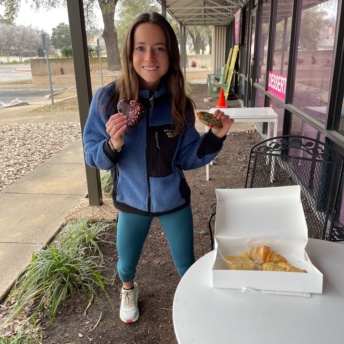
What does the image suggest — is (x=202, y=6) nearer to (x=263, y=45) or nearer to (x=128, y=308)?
(x=263, y=45)

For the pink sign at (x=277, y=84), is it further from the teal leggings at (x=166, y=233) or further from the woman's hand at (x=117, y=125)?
the woman's hand at (x=117, y=125)

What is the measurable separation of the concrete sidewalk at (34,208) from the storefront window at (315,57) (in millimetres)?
2754

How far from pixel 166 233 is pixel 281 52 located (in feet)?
13.7

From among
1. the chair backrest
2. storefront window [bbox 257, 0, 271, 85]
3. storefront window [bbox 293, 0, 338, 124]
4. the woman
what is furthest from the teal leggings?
storefront window [bbox 257, 0, 271, 85]

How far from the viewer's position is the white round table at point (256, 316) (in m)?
0.98

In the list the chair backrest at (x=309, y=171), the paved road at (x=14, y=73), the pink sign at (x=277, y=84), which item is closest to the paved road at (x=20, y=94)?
the paved road at (x=14, y=73)

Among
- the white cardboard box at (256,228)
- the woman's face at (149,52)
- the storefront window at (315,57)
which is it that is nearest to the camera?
the white cardboard box at (256,228)

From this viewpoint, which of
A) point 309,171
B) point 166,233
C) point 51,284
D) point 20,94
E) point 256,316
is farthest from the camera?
point 20,94

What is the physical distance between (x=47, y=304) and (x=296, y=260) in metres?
1.75

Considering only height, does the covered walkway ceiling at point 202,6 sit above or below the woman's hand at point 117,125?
above

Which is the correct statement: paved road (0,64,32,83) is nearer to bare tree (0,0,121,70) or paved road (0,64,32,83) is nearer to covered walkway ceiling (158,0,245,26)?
bare tree (0,0,121,70)

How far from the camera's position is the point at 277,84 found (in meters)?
5.15

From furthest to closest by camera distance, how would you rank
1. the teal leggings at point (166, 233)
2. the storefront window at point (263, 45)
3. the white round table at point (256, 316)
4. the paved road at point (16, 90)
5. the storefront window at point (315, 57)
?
the paved road at point (16, 90) → the storefront window at point (263, 45) → the storefront window at point (315, 57) → the teal leggings at point (166, 233) → the white round table at point (256, 316)

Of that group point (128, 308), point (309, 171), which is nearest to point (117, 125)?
point (128, 308)
